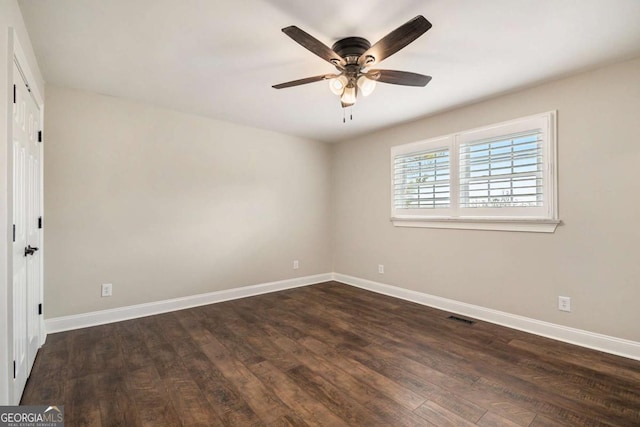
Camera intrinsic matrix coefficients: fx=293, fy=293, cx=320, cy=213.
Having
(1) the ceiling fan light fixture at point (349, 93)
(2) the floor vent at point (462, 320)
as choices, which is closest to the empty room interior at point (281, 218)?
(1) the ceiling fan light fixture at point (349, 93)

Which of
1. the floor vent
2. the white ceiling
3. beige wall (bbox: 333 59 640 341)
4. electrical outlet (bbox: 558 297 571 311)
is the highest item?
the white ceiling

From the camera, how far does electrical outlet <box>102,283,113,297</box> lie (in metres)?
3.13

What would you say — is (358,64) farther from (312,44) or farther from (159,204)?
(159,204)

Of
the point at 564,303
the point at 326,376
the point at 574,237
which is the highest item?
the point at 574,237

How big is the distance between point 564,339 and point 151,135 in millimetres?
4753

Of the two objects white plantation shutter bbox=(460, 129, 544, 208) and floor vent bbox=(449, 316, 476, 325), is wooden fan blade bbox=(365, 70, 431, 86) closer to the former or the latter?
white plantation shutter bbox=(460, 129, 544, 208)

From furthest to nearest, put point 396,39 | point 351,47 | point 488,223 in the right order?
1. point 488,223
2. point 351,47
3. point 396,39

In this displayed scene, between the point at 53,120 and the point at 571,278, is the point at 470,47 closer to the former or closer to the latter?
the point at 571,278

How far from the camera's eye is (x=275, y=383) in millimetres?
2055

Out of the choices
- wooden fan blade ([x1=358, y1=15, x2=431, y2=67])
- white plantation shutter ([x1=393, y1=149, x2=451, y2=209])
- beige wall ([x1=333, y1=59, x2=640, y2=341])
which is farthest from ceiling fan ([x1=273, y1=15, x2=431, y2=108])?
white plantation shutter ([x1=393, y1=149, x2=451, y2=209])

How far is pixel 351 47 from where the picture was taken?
208 cm

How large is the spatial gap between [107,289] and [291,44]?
3.09 meters

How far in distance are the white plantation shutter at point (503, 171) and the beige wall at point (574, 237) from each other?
20cm

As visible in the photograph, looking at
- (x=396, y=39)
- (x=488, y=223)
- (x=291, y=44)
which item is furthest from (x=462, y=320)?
(x=291, y=44)
